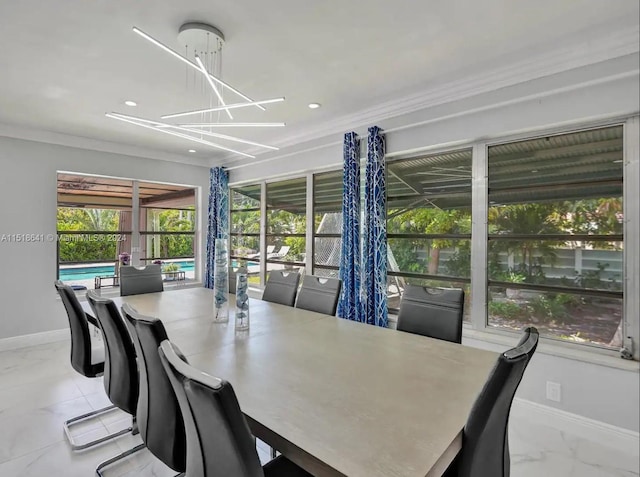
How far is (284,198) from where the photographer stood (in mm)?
5105

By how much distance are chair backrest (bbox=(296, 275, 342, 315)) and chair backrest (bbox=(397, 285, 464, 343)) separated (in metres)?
0.58

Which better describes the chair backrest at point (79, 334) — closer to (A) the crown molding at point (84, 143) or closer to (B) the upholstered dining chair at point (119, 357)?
(B) the upholstered dining chair at point (119, 357)

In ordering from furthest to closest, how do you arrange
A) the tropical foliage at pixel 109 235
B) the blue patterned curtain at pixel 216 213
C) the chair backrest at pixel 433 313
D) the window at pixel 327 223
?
the blue patterned curtain at pixel 216 213, the tropical foliage at pixel 109 235, the window at pixel 327 223, the chair backrest at pixel 433 313

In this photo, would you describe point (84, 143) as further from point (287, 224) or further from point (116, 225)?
point (287, 224)

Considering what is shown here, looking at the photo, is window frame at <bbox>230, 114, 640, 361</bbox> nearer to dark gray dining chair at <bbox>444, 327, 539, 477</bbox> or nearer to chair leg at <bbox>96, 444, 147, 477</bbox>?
dark gray dining chair at <bbox>444, 327, 539, 477</bbox>

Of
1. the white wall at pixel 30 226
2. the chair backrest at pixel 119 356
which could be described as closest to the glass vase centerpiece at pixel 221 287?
the chair backrest at pixel 119 356

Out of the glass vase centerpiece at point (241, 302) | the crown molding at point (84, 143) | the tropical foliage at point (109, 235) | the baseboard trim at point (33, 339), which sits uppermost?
the crown molding at point (84, 143)

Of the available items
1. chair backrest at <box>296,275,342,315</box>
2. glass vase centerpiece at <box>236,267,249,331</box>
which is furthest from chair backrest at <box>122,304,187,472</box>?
chair backrest at <box>296,275,342,315</box>

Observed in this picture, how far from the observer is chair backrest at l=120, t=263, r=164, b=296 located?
139 inches

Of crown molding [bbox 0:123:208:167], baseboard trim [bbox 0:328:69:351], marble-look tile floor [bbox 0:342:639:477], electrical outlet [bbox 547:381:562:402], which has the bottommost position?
marble-look tile floor [bbox 0:342:639:477]

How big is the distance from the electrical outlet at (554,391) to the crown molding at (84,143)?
18.4ft

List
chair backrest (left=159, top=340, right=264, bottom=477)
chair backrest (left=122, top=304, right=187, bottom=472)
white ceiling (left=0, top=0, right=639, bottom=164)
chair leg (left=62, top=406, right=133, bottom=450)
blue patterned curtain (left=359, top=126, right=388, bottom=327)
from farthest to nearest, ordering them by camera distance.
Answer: blue patterned curtain (left=359, top=126, right=388, bottom=327) < chair leg (left=62, top=406, right=133, bottom=450) < white ceiling (left=0, top=0, right=639, bottom=164) < chair backrest (left=122, top=304, right=187, bottom=472) < chair backrest (left=159, top=340, right=264, bottom=477)

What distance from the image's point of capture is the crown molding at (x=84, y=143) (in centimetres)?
420

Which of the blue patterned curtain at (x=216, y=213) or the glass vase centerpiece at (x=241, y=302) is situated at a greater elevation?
the blue patterned curtain at (x=216, y=213)
